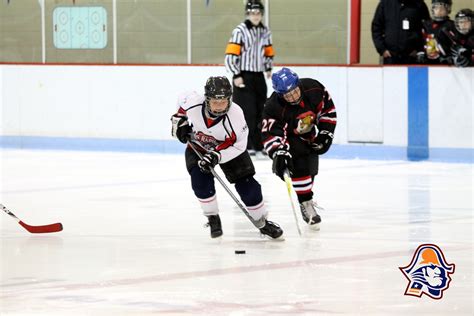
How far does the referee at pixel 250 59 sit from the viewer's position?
8930 mm

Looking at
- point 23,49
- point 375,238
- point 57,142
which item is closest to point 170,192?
point 375,238

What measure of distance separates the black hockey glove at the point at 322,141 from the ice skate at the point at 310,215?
0.85 ft

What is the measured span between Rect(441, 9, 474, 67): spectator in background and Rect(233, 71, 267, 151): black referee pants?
1.47 m

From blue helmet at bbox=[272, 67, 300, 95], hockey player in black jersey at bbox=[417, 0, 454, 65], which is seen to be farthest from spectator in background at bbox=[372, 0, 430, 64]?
blue helmet at bbox=[272, 67, 300, 95]

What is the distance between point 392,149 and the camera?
8.91 m

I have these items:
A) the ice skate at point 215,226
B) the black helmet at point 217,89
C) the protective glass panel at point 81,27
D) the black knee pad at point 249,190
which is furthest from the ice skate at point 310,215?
the protective glass panel at point 81,27

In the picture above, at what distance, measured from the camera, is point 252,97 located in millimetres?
9000

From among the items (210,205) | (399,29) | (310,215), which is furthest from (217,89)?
(399,29)

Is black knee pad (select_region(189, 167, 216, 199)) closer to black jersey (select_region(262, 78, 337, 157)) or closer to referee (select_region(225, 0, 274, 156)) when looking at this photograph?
black jersey (select_region(262, 78, 337, 157))

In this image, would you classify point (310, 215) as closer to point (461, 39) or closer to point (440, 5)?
point (461, 39)

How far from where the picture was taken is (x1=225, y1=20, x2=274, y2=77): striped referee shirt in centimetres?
894

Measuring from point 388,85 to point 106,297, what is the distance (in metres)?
5.32

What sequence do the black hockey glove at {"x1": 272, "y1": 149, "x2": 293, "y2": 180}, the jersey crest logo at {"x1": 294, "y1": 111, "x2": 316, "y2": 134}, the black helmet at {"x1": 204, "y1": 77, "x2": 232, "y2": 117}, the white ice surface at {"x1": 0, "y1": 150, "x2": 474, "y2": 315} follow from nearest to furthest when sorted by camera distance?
the white ice surface at {"x1": 0, "y1": 150, "x2": 474, "y2": 315}, the black helmet at {"x1": 204, "y1": 77, "x2": 232, "y2": 117}, the black hockey glove at {"x1": 272, "y1": 149, "x2": 293, "y2": 180}, the jersey crest logo at {"x1": 294, "y1": 111, "x2": 316, "y2": 134}

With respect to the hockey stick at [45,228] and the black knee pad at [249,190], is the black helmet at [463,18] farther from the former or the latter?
the hockey stick at [45,228]
